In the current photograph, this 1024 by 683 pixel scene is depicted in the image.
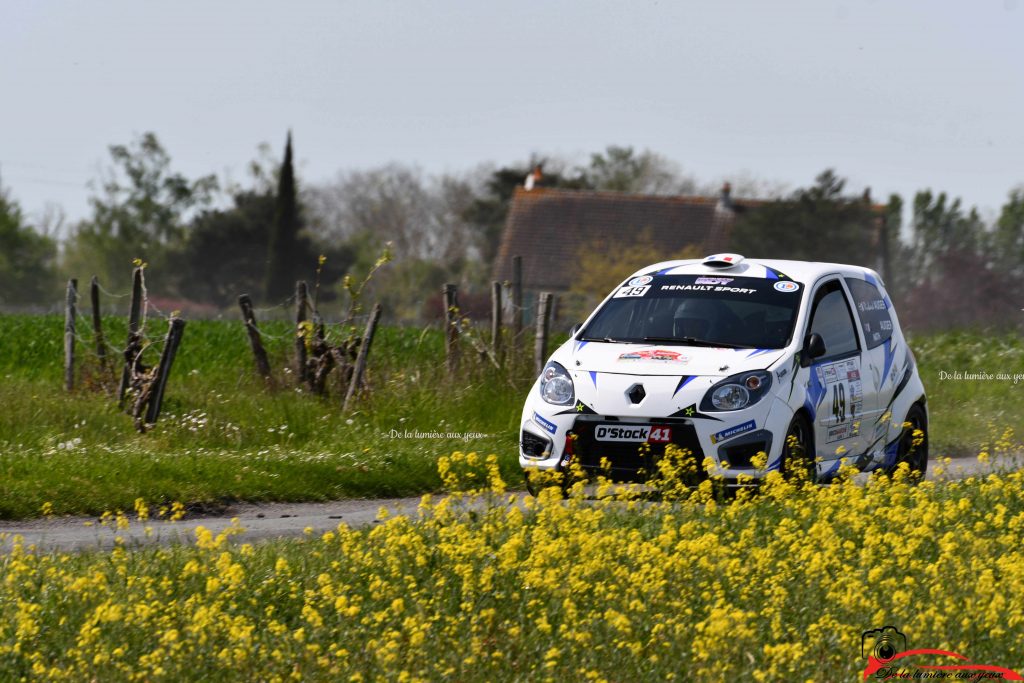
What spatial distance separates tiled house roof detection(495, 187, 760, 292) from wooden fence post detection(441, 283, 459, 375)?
53.0 metres

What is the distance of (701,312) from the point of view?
11766 millimetres

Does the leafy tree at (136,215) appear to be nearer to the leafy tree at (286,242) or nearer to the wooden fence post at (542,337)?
the leafy tree at (286,242)

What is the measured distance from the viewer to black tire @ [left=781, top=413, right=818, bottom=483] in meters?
10.6

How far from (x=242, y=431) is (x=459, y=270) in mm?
85661

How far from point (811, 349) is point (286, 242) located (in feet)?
251

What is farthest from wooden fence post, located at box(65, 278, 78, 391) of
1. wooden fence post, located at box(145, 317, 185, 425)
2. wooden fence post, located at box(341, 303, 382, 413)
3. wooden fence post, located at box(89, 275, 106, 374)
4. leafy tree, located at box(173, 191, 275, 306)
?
leafy tree, located at box(173, 191, 275, 306)

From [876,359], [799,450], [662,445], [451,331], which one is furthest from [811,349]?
[451,331]

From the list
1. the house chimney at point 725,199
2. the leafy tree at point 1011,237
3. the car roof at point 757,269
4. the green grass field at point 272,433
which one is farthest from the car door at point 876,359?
the house chimney at point 725,199

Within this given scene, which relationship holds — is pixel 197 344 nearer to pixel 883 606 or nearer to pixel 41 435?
pixel 41 435

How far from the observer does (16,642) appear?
655cm

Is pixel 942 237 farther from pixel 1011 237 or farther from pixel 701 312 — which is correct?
pixel 701 312

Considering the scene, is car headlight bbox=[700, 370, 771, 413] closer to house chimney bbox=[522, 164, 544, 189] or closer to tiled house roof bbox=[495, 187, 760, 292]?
tiled house roof bbox=[495, 187, 760, 292]

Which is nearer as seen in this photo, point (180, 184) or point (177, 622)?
point (177, 622)

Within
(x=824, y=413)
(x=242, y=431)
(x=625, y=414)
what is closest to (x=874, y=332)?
(x=824, y=413)
